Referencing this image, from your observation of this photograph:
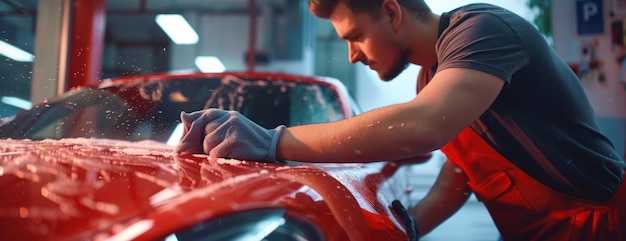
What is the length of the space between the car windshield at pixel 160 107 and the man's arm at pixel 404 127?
0.24 metres

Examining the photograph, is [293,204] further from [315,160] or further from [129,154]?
[129,154]

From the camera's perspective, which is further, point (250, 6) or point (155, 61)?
point (250, 6)

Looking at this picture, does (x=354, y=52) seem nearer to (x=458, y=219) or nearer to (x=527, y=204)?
(x=527, y=204)

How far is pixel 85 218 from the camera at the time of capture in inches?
16.6

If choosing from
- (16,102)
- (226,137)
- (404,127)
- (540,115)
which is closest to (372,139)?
(404,127)

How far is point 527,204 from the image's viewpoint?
1100 millimetres

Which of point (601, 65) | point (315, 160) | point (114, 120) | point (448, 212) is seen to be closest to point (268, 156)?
point (315, 160)

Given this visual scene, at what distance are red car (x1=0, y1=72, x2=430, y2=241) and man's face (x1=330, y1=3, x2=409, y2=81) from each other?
0.23 m

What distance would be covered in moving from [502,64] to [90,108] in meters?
0.81

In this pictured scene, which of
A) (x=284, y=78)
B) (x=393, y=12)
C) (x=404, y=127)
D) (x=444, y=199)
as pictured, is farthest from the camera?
(x=284, y=78)

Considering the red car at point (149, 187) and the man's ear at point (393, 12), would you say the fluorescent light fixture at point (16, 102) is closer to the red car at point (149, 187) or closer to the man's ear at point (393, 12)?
the red car at point (149, 187)

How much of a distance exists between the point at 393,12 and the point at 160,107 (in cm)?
49

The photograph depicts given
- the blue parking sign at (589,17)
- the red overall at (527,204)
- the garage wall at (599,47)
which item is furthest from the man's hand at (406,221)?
the blue parking sign at (589,17)

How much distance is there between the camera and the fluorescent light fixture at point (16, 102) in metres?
0.90
